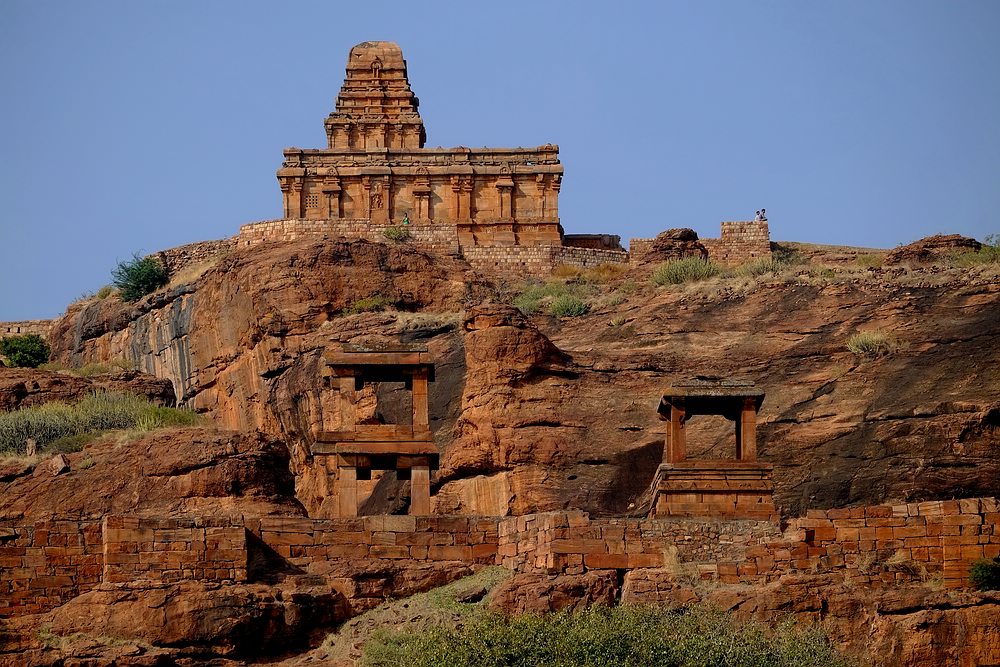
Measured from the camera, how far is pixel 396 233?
6625 cm

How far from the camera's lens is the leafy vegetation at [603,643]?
32.2 m

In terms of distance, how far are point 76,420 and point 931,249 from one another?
22.8 metres

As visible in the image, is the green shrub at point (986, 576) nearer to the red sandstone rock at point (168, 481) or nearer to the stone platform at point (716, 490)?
the stone platform at point (716, 490)

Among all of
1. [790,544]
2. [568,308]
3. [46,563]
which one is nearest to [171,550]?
[46,563]

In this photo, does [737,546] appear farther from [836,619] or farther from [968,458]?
[968,458]

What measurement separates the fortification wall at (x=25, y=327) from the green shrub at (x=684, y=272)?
20.9 m

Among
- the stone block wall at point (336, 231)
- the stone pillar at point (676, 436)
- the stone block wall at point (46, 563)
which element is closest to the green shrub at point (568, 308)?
the stone block wall at point (336, 231)

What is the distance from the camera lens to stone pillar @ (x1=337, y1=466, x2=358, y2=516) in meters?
41.4

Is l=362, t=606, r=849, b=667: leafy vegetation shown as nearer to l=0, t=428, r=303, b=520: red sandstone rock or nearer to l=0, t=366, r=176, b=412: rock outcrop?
l=0, t=428, r=303, b=520: red sandstone rock

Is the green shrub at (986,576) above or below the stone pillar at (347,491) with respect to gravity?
below

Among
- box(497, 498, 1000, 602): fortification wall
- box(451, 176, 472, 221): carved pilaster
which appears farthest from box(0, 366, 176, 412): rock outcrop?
box(497, 498, 1000, 602): fortification wall

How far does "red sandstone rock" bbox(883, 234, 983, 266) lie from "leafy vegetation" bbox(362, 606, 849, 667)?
2670 cm

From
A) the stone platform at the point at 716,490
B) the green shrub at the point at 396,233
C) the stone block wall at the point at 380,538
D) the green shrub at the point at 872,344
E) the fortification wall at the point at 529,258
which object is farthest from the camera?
the green shrub at the point at 396,233

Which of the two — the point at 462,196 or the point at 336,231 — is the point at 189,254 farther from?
the point at 462,196
